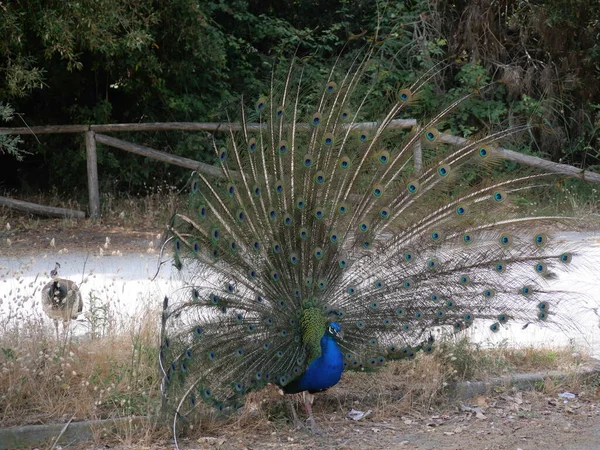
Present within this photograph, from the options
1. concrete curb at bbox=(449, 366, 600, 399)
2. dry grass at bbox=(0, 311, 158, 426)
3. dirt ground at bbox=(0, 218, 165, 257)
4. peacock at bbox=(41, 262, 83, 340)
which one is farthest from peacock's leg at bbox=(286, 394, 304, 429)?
dirt ground at bbox=(0, 218, 165, 257)

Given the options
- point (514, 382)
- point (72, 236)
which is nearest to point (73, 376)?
point (514, 382)

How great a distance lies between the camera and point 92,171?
41.0ft

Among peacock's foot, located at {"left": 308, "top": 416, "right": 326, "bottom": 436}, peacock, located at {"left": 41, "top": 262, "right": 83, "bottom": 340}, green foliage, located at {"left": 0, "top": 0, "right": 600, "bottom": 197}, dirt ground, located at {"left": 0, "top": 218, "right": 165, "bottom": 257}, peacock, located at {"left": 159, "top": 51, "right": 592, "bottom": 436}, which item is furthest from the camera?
green foliage, located at {"left": 0, "top": 0, "right": 600, "bottom": 197}

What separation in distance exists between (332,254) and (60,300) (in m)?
2.02

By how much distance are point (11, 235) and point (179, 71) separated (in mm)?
4066

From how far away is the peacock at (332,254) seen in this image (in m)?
5.11

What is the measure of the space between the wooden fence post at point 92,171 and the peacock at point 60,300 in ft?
21.7

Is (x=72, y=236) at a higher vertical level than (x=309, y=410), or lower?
higher

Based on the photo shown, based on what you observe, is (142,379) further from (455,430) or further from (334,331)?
(455,430)

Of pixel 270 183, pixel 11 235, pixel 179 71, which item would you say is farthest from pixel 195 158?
pixel 270 183

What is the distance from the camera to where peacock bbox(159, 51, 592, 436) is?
16.8 ft

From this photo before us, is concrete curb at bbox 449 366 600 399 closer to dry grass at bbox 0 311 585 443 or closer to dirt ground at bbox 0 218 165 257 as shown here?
dry grass at bbox 0 311 585 443

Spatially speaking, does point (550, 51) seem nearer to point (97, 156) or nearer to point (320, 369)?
point (97, 156)

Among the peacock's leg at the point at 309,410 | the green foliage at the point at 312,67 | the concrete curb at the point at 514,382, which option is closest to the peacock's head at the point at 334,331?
the peacock's leg at the point at 309,410
